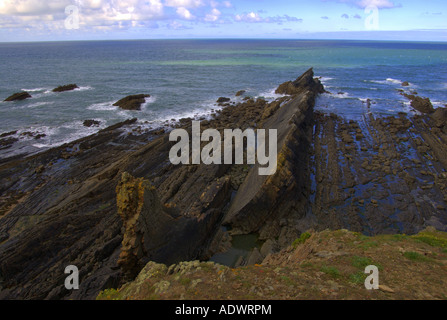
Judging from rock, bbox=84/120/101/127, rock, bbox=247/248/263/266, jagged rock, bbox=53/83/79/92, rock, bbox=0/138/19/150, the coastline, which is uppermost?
jagged rock, bbox=53/83/79/92

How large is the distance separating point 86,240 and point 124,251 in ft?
13.9

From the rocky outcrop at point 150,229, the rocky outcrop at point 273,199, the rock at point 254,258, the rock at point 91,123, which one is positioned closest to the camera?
the rocky outcrop at point 150,229

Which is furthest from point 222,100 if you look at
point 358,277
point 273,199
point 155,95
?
point 358,277

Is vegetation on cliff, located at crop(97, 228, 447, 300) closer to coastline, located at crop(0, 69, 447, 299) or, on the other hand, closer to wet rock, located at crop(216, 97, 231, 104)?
coastline, located at crop(0, 69, 447, 299)

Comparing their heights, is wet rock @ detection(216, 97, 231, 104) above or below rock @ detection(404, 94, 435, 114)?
above

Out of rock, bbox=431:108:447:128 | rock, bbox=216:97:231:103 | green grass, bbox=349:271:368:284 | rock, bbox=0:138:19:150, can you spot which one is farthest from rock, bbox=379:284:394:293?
rock, bbox=216:97:231:103

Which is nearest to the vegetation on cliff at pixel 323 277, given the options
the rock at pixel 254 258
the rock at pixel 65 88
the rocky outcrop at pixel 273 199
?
the rock at pixel 254 258

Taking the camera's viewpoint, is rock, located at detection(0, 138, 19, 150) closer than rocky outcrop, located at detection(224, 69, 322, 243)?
No

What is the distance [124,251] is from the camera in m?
13.5

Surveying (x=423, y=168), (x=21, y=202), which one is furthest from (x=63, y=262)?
(x=423, y=168)

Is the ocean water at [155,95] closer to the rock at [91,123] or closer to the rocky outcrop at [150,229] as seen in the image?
the rock at [91,123]

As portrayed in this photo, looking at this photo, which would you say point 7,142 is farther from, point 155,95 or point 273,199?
point 273,199

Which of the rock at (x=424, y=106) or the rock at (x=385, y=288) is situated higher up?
the rock at (x=424, y=106)

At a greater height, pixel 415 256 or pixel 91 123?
pixel 91 123
